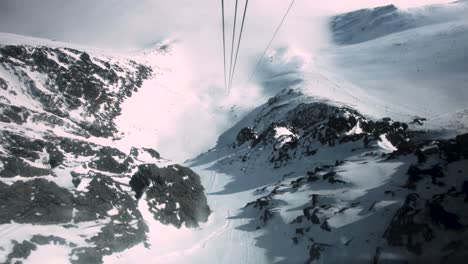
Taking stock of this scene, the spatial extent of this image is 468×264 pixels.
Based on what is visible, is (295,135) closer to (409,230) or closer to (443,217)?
(409,230)

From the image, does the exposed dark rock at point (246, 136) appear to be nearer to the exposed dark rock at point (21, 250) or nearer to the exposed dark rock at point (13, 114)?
the exposed dark rock at point (13, 114)

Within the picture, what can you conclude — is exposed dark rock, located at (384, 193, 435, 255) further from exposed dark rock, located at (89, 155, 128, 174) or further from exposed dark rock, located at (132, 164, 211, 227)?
exposed dark rock, located at (89, 155, 128, 174)

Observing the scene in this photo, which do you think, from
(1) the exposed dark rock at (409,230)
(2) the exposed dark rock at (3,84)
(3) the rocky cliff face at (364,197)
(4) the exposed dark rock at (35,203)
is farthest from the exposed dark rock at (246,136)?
(1) the exposed dark rock at (409,230)

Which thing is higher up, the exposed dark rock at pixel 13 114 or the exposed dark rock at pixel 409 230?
the exposed dark rock at pixel 13 114

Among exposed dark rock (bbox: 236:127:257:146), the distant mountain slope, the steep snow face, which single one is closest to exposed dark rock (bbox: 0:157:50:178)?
exposed dark rock (bbox: 236:127:257:146)

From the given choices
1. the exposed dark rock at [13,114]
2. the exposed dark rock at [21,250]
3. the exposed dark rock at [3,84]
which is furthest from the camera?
the exposed dark rock at [3,84]

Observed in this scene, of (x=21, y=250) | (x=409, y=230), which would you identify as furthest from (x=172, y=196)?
(x=409, y=230)
